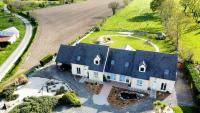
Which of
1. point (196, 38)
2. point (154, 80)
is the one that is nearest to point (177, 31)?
point (196, 38)

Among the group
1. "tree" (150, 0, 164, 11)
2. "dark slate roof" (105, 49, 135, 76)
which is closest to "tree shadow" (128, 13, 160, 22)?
"tree" (150, 0, 164, 11)

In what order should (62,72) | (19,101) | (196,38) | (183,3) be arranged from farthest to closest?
(183,3)
(196,38)
(62,72)
(19,101)

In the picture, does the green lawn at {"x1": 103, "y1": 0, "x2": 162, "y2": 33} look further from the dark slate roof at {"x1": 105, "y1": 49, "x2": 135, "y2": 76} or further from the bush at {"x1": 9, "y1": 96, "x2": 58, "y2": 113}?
the bush at {"x1": 9, "y1": 96, "x2": 58, "y2": 113}

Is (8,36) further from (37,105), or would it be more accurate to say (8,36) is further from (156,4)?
(156,4)

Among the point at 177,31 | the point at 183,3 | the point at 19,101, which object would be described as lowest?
the point at 19,101

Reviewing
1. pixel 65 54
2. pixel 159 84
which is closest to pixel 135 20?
pixel 65 54

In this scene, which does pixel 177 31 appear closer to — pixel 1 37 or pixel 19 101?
pixel 19 101

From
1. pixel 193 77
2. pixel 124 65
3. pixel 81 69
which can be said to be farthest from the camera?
pixel 81 69
